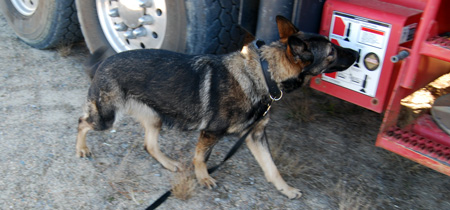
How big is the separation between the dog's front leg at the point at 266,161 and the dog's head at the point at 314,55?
0.45 meters

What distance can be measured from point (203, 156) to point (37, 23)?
9.19ft

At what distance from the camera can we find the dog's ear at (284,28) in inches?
108

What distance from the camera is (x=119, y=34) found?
4008 mm

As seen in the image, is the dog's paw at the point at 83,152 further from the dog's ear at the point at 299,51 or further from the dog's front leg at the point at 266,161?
the dog's ear at the point at 299,51

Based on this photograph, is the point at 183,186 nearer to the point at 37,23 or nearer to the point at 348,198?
the point at 348,198

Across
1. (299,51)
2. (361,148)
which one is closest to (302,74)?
(299,51)

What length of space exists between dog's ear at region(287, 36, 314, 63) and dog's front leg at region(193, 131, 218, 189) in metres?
0.80

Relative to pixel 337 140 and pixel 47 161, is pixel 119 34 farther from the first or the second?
pixel 337 140

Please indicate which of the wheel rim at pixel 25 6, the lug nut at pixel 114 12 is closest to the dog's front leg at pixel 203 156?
the lug nut at pixel 114 12

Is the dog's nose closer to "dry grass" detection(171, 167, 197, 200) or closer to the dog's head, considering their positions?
the dog's head

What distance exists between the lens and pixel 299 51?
8.61 ft

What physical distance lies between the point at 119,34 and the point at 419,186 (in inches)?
118

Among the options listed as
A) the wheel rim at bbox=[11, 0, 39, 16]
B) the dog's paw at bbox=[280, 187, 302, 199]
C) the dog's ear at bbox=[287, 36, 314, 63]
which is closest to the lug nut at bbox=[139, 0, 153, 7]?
the dog's ear at bbox=[287, 36, 314, 63]

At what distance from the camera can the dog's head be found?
265 centimetres
